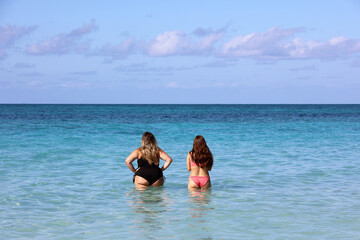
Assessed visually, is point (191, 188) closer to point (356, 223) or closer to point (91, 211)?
point (91, 211)

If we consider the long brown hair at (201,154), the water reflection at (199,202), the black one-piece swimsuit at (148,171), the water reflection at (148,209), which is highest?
the long brown hair at (201,154)

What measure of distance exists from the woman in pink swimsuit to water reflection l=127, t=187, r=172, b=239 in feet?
2.59

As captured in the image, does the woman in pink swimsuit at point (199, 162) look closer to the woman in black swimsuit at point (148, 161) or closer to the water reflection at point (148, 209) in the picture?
the woman in black swimsuit at point (148, 161)

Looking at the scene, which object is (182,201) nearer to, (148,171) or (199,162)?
(199,162)

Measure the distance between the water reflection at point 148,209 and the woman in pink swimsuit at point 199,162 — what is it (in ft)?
2.59

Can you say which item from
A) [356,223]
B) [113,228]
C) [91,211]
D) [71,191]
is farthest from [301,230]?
[71,191]

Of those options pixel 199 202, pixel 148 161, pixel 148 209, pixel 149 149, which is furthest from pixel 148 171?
pixel 148 209

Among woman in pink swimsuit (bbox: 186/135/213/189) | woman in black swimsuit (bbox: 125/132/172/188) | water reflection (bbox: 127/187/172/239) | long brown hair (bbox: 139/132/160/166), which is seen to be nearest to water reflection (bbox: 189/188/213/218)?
woman in pink swimsuit (bbox: 186/135/213/189)

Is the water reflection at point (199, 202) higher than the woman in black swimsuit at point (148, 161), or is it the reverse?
the woman in black swimsuit at point (148, 161)

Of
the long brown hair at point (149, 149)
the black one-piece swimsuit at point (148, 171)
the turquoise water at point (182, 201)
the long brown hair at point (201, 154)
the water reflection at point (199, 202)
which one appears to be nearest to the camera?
the turquoise water at point (182, 201)

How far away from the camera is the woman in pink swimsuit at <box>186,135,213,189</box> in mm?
9055

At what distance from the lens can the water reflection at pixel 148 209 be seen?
639 cm

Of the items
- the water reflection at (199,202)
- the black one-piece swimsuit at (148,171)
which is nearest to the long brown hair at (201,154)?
the water reflection at (199,202)

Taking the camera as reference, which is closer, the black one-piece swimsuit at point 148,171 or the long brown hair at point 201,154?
the long brown hair at point 201,154
